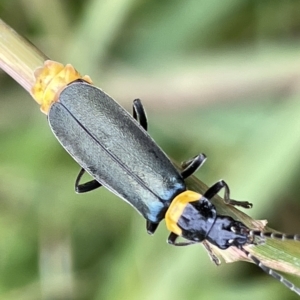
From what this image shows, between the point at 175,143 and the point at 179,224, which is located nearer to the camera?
the point at 179,224

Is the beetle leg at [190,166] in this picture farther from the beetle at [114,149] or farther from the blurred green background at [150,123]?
the blurred green background at [150,123]

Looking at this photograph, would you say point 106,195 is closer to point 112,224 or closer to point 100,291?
point 112,224

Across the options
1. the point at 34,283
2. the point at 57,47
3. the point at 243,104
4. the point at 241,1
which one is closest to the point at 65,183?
the point at 34,283

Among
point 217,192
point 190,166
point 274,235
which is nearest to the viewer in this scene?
point 274,235

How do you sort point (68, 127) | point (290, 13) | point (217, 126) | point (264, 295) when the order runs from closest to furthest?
point (68, 127)
point (264, 295)
point (217, 126)
point (290, 13)

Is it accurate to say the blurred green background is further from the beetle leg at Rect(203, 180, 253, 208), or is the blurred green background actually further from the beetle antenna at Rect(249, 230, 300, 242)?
the beetle antenna at Rect(249, 230, 300, 242)

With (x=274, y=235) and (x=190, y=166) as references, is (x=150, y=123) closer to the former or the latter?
(x=190, y=166)

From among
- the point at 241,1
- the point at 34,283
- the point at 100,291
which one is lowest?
the point at 34,283

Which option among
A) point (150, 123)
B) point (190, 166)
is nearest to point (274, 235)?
point (190, 166)

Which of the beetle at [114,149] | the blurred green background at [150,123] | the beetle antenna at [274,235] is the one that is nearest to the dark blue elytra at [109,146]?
the beetle at [114,149]
